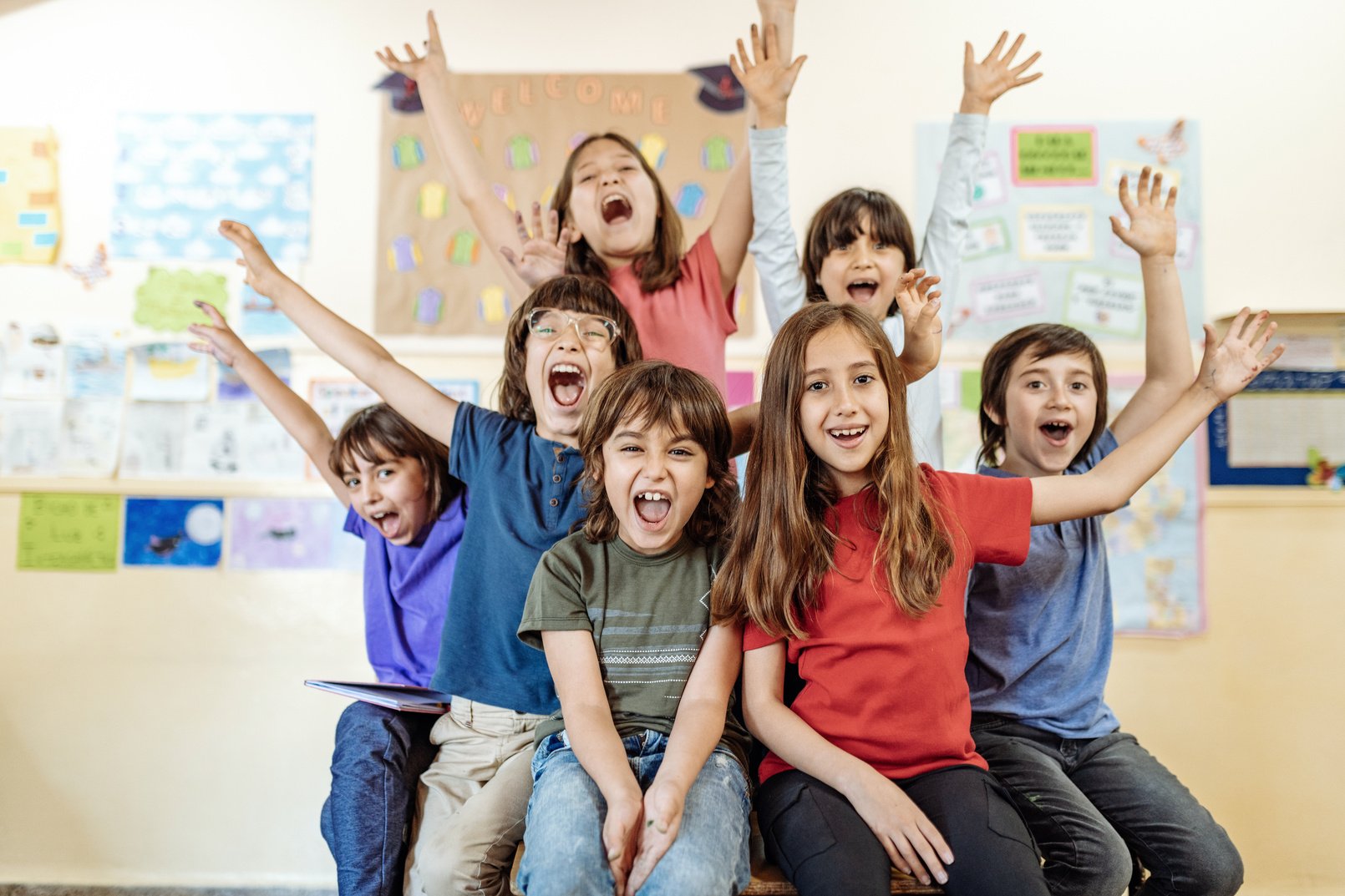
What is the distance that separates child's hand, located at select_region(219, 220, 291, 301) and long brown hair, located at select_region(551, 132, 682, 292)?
→ 0.57 meters

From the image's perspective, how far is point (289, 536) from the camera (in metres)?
2.71

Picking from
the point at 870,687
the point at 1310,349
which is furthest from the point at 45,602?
the point at 1310,349

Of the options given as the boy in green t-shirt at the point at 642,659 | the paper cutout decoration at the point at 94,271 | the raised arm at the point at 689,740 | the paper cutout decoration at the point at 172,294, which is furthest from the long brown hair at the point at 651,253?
the paper cutout decoration at the point at 94,271

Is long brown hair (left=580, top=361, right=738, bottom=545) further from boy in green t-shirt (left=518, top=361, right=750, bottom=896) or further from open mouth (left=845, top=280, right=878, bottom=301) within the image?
open mouth (left=845, top=280, right=878, bottom=301)

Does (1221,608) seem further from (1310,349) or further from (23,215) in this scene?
(23,215)

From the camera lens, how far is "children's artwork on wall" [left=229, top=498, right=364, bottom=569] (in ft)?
8.89

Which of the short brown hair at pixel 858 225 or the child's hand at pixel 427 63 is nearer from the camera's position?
the short brown hair at pixel 858 225

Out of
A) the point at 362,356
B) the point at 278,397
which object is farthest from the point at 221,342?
the point at 362,356

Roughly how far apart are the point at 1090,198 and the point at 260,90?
2.42 m

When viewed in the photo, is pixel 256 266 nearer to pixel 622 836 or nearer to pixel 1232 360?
pixel 622 836

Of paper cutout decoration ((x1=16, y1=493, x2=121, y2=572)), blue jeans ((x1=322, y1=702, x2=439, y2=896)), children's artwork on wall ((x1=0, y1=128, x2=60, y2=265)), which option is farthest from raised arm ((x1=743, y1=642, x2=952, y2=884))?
children's artwork on wall ((x1=0, y1=128, x2=60, y2=265))

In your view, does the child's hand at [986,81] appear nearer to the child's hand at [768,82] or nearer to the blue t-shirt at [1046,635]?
the child's hand at [768,82]

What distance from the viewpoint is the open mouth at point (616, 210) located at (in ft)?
6.53

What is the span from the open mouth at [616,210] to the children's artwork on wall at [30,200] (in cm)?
184
